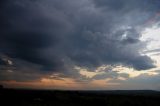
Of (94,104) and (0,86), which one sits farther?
(0,86)

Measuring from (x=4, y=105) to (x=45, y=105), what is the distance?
11061 mm

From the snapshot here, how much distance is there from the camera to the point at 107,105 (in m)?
61.8

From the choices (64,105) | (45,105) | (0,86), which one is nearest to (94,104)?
(64,105)

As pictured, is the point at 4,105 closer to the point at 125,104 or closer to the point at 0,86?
the point at 125,104

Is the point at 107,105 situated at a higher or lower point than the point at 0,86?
lower

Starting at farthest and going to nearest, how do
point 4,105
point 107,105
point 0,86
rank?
point 0,86, point 107,105, point 4,105

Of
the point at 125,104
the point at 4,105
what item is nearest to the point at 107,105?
the point at 125,104

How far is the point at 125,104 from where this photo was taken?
65.1 meters

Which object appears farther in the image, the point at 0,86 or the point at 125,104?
the point at 0,86

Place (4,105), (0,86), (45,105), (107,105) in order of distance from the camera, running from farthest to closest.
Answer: (0,86) < (107,105) < (45,105) < (4,105)

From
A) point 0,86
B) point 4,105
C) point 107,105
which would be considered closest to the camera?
point 4,105

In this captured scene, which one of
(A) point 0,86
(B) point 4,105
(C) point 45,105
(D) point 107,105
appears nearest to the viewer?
(B) point 4,105

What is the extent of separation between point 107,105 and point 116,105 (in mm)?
3228

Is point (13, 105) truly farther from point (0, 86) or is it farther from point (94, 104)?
point (0, 86)
